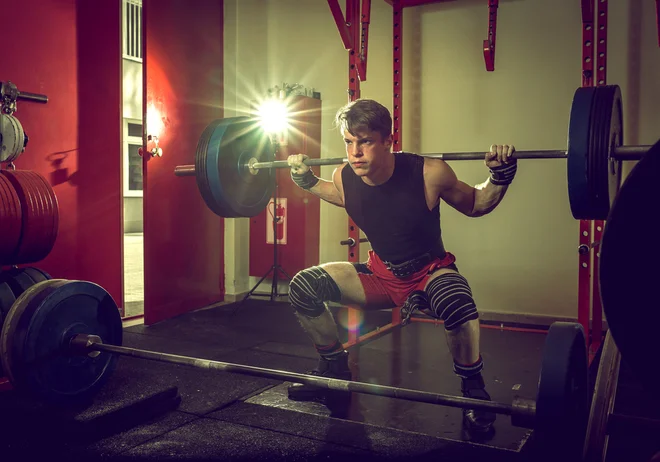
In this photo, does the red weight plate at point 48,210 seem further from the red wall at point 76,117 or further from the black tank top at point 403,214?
the black tank top at point 403,214

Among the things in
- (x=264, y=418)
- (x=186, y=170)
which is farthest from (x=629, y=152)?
(x=186, y=170)

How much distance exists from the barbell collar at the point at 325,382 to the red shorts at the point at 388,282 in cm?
68

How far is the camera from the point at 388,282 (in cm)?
251

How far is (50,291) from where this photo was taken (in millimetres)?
→ 2234

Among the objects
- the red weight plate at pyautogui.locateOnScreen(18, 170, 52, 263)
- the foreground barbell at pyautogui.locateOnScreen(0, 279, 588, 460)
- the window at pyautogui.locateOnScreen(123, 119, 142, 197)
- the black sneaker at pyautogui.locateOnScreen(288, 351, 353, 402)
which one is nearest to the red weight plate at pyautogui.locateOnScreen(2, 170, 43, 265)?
the red weight plate at pyautogui.locateOnScreen(18, 170, 52, 263)

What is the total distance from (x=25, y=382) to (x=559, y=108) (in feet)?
10.9

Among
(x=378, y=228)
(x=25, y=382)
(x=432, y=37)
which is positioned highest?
(x=432, y=37)

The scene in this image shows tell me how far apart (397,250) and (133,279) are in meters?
4.16

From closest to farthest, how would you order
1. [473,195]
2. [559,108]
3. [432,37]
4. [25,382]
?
1. [25,382]
2. [473,195]
3. [559,108]
4. [432,37]

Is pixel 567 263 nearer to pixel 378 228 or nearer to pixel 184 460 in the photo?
pixel 378 228

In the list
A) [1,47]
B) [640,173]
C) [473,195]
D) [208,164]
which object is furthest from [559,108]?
[1,47]

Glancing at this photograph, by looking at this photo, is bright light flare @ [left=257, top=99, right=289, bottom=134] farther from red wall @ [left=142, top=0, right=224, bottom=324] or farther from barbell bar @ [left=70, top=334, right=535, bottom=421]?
barbell bar @ [left=70, top=334, right=535, bottom=421]

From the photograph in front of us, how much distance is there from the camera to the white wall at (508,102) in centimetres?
373

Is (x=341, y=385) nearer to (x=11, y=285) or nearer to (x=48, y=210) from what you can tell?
(x=11, y=285)
